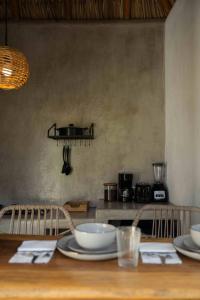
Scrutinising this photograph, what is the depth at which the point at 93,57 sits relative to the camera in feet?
11.8

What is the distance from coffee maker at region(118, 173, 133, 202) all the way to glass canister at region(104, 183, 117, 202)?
0.19ft

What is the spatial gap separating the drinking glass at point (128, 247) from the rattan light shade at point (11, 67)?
1529 mm

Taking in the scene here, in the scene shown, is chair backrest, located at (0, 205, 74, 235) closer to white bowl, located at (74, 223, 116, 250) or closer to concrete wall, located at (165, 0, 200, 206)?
white bowl, located at (74, 223, 116, 250)

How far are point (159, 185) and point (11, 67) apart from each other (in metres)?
2.02

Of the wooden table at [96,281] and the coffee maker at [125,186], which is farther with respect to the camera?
the coffee maker at [125,186]

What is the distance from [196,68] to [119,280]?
6.48 feet

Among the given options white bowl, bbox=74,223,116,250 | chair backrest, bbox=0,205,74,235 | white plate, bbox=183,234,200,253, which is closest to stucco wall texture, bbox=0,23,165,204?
chair backrest, bbox=0,205,74,235

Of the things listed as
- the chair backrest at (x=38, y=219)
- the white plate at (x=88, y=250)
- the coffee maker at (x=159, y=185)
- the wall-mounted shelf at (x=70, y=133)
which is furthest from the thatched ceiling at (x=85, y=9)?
the white plate at (x=88, y=250)

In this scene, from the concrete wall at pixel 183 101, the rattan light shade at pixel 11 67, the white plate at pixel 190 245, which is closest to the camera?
the white plate at pixel 190 245

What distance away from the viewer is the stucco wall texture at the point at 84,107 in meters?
3.56

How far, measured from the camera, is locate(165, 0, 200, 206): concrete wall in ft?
8.01

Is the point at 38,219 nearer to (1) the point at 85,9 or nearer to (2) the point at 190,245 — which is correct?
(2) the point at 190,245

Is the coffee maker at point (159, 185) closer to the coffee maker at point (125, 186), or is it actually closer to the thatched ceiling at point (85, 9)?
the coffee maker at point (125, 186)

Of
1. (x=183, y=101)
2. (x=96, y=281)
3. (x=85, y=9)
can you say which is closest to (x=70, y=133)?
(x=183, y=101)
